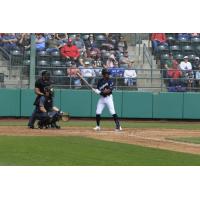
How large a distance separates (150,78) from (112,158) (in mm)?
17944

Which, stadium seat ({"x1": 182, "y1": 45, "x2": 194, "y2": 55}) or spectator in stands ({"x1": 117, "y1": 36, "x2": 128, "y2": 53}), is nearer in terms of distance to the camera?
spectator in stands ({"x1": 117, "y1": 36, "x2": 128, "y2": 53})

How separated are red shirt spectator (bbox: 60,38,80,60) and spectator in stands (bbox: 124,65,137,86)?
2463 millimetres

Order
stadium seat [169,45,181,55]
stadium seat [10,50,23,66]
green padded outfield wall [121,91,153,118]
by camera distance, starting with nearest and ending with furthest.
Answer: stadium seat [10,50,23,66], green padded outfield wall [121,91,153,118], stadium seat [169,45,181,55]

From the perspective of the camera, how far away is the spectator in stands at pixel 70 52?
2902 cm

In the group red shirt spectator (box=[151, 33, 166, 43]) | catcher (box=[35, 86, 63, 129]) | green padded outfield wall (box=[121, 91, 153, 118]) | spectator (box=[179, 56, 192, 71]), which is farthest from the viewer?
red shirt spectator (box=[151, 33, 166, 43])

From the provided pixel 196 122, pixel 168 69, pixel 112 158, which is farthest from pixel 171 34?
pixel 112 158

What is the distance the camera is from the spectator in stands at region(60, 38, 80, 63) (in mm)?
29016

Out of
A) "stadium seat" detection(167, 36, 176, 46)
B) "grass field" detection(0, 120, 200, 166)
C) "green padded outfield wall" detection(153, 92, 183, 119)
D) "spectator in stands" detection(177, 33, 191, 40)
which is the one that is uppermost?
"spectator in stands" detection(177, 33, 191, 40)

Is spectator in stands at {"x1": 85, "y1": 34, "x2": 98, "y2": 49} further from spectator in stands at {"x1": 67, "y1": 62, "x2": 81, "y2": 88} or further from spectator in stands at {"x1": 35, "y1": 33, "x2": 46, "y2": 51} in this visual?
spectator in stands at {"x1": 35, "y1": 33, "x2": 46, "y2": 51}

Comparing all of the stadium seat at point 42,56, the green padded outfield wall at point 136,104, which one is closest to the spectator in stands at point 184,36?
the green padded outfield wall at point 136,104

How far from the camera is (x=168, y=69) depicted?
29219 mm

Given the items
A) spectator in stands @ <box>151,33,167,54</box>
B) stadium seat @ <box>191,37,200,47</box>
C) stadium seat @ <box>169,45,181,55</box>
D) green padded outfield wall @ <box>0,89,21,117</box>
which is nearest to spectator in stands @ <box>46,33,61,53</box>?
green padded outfield wall @ <box>0,89,21,117</box>

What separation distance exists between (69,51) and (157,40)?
15.8 ft

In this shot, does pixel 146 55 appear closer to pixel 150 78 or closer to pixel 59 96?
pixel 150 78
